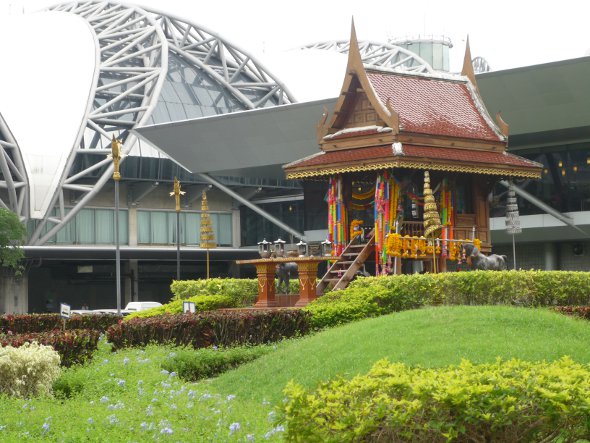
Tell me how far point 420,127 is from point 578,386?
20.7 metres

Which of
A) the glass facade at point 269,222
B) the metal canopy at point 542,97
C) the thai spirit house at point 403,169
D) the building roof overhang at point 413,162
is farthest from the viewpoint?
the glass facade at point 269,222

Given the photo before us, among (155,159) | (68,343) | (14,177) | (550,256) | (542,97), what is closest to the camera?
(68,343)

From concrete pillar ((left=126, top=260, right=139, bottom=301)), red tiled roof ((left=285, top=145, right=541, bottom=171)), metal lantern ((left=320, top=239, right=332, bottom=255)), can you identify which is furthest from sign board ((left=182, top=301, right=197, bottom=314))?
concrete pillar ((left=126, top=260, right=139, bottom=301))

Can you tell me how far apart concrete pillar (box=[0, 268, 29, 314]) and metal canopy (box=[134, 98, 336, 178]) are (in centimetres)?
1191

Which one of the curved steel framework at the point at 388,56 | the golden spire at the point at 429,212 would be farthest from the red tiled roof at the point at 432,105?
the curved steel framework at the point at 388,56

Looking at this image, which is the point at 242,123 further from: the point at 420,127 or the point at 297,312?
the point at 297,312

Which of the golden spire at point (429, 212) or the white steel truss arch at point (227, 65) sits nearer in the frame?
the golden spire at point (429, 212)

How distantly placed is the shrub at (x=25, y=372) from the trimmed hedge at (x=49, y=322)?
39.6 feet

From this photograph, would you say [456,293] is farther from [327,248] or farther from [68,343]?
[68,343]

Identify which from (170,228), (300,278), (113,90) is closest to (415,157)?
(300,278)

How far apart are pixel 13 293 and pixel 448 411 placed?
59.2 meters

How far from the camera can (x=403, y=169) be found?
3170cm

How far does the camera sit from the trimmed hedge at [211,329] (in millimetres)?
25047

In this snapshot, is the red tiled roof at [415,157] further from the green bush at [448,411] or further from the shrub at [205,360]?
the green bush at [448,411]
